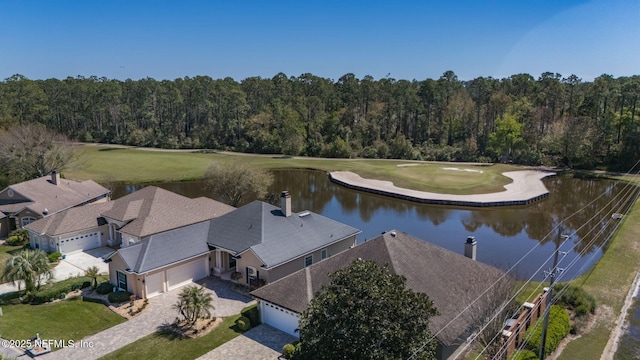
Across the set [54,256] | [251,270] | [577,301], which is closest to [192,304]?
[251,270]

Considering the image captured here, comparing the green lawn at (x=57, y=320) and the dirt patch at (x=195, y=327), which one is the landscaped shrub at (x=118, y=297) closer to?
the green lawn at (x=57, y=320)

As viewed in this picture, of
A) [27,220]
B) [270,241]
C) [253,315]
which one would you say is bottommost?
[253,315]

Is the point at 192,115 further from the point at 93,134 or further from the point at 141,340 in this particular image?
the point at 141,340

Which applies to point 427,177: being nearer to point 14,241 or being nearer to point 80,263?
point 80,263

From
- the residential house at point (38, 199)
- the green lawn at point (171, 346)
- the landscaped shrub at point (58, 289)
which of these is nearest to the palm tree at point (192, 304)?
the green lawn at point (171, 346)

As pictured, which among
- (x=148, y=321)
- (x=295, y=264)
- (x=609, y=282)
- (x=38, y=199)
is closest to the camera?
(x=148, y=321)

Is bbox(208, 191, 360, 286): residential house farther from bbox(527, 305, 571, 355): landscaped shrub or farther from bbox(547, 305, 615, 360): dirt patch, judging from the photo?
bbox(547, 305, 615, 360): dirt patch
